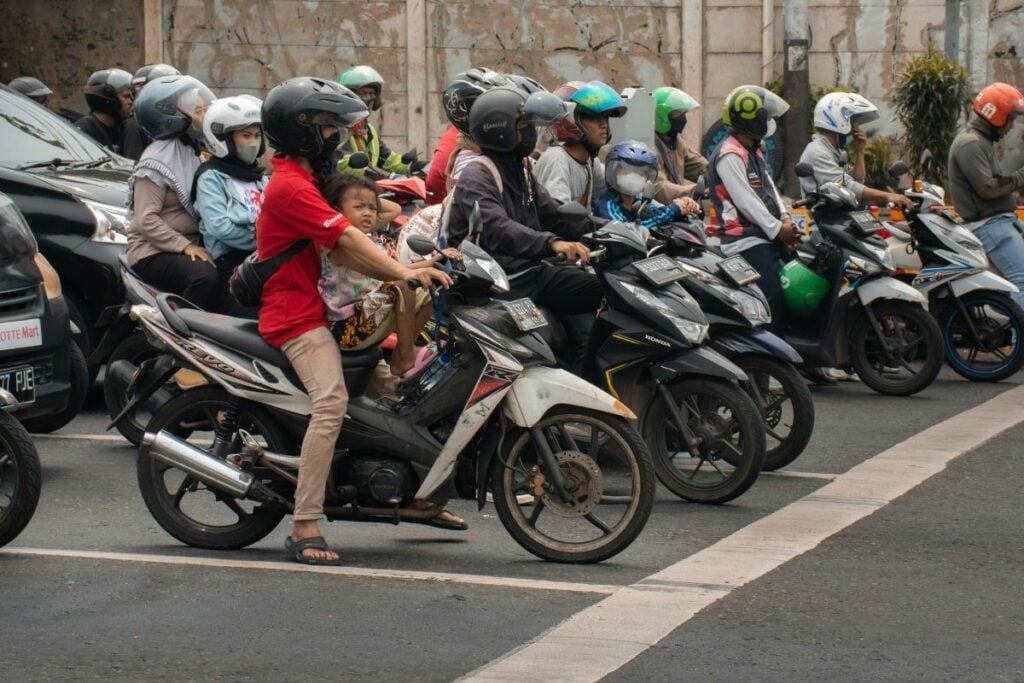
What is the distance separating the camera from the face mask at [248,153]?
9297 millimetres

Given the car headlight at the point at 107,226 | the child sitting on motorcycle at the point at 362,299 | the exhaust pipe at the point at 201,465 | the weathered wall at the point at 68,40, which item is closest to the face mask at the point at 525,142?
the child sitting on motorcycle at the point at 362,299

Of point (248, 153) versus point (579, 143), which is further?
point (579, 143)

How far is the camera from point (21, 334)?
27.3 ft

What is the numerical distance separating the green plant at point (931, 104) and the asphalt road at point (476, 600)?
38.4 feet

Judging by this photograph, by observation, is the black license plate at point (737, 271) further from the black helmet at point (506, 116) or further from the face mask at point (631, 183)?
the black helmet at point (506, 116)

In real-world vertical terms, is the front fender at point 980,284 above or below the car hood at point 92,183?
below

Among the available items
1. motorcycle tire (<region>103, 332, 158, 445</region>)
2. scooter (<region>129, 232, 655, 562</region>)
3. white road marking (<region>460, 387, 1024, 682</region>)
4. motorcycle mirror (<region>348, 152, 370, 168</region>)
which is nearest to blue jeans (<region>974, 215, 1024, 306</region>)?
white road marking (<region>460, 387, 1024, 682</region>)

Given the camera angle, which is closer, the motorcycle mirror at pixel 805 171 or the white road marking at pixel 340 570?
the white road marking at pixel 340 570

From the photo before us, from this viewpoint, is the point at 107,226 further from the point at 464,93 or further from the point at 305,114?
the point at 305,114

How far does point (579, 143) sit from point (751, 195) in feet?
6.02

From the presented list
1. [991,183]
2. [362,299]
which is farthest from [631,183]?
[991,183]

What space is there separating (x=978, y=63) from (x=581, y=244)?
14572 millimetres

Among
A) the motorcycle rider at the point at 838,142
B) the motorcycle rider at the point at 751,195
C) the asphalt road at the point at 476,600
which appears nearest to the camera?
the asphalt road at the point at 476,600

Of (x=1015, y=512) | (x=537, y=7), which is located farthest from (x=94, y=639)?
(x=537, y=7)
